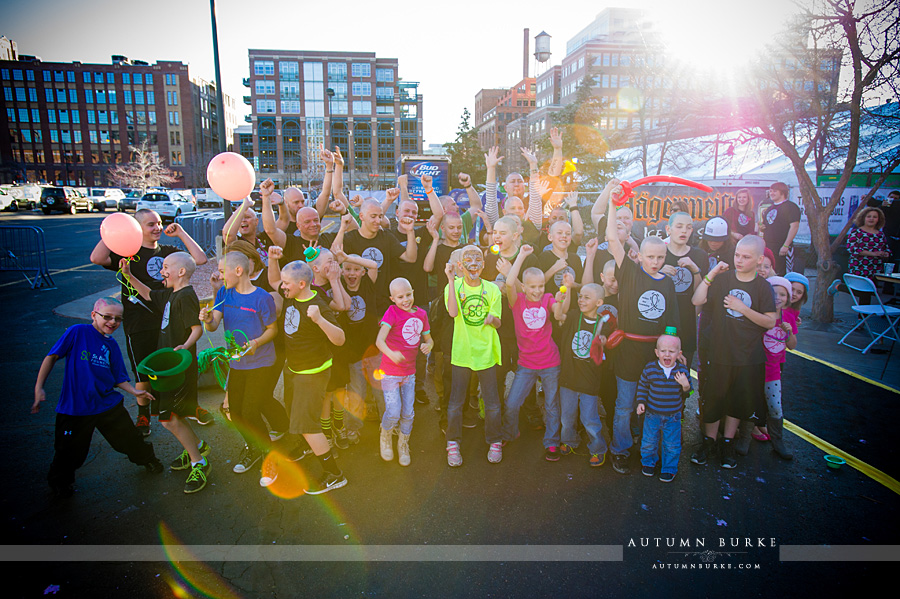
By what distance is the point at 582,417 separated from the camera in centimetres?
396

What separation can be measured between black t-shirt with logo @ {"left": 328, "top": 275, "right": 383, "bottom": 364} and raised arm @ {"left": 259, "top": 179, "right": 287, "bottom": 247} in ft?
2.89

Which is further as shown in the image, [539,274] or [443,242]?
[443,242]

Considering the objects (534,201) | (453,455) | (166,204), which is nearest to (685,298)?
(534,201)

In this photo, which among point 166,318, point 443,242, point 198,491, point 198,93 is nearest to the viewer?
point 198,491

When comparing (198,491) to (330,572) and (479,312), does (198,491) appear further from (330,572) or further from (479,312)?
(479,312)

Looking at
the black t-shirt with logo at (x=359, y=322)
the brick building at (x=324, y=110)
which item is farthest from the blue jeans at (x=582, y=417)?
the brick building at (x=324, y=110)

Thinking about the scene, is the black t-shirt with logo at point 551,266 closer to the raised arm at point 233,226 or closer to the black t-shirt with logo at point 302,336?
the black t-shirt with logo at point 302,336

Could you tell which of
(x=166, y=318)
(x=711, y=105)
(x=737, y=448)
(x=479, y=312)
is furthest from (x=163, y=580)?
(x=711, y=105)

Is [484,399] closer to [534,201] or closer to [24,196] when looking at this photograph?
[534,201]

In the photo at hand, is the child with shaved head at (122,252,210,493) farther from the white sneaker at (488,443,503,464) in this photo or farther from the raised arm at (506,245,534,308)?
the raised arm at (506,245,534,308)

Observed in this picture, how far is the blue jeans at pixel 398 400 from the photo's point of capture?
3908 mm

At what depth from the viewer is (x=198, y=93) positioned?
273ft

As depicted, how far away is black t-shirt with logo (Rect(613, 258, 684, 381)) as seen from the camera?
3.73 m

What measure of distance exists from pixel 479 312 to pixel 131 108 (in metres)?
99.8
